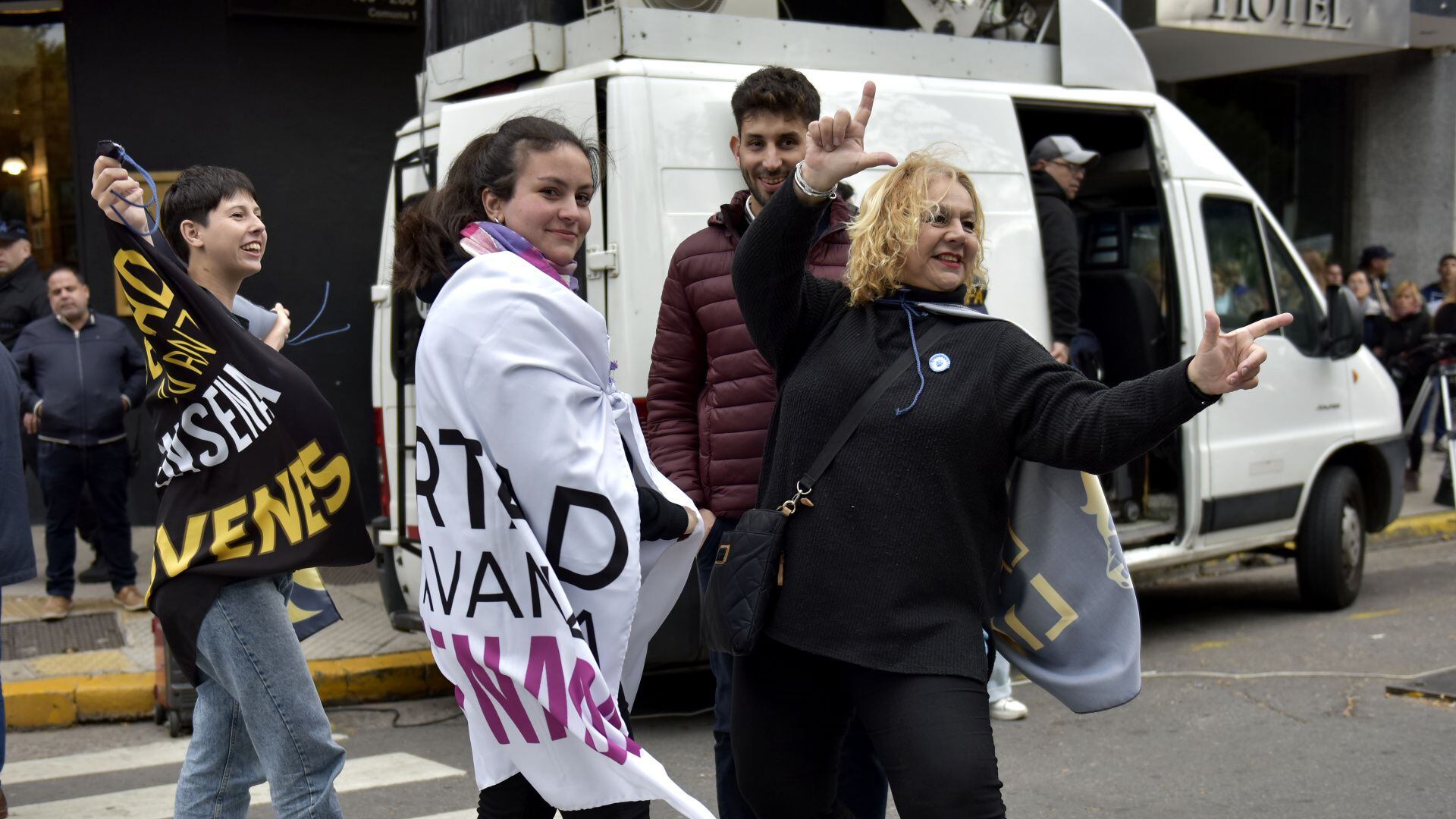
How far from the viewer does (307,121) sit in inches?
392

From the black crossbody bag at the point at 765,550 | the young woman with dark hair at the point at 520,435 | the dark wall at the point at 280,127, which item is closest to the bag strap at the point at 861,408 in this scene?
the black crossbody bag at the point at 765,550

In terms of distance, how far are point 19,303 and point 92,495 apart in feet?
4.53

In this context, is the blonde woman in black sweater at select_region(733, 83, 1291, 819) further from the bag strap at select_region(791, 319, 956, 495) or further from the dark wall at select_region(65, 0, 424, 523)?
the dark wall at select_region(65, 0, 424, 523)

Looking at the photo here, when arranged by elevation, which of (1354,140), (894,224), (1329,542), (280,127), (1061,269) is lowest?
(1329,542)

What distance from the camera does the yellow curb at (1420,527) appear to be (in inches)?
399

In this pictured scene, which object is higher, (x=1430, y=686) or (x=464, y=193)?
(x=464, y=193)

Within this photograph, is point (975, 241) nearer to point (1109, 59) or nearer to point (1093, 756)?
point (1093, 756)

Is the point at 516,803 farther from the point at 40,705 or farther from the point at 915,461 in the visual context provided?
the point at 40,705

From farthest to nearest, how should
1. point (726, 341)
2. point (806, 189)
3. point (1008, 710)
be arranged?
point (1008, 710), point (726, 341), point (806, 189)

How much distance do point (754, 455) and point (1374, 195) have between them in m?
13.8

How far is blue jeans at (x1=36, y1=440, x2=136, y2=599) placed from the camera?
24.9 ft

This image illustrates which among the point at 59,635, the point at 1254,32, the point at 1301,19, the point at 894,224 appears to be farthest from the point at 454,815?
the point at 1301,19

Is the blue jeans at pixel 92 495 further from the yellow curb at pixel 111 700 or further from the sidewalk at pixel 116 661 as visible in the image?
the yellow curb at pixel 111 700

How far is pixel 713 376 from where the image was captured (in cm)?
402
